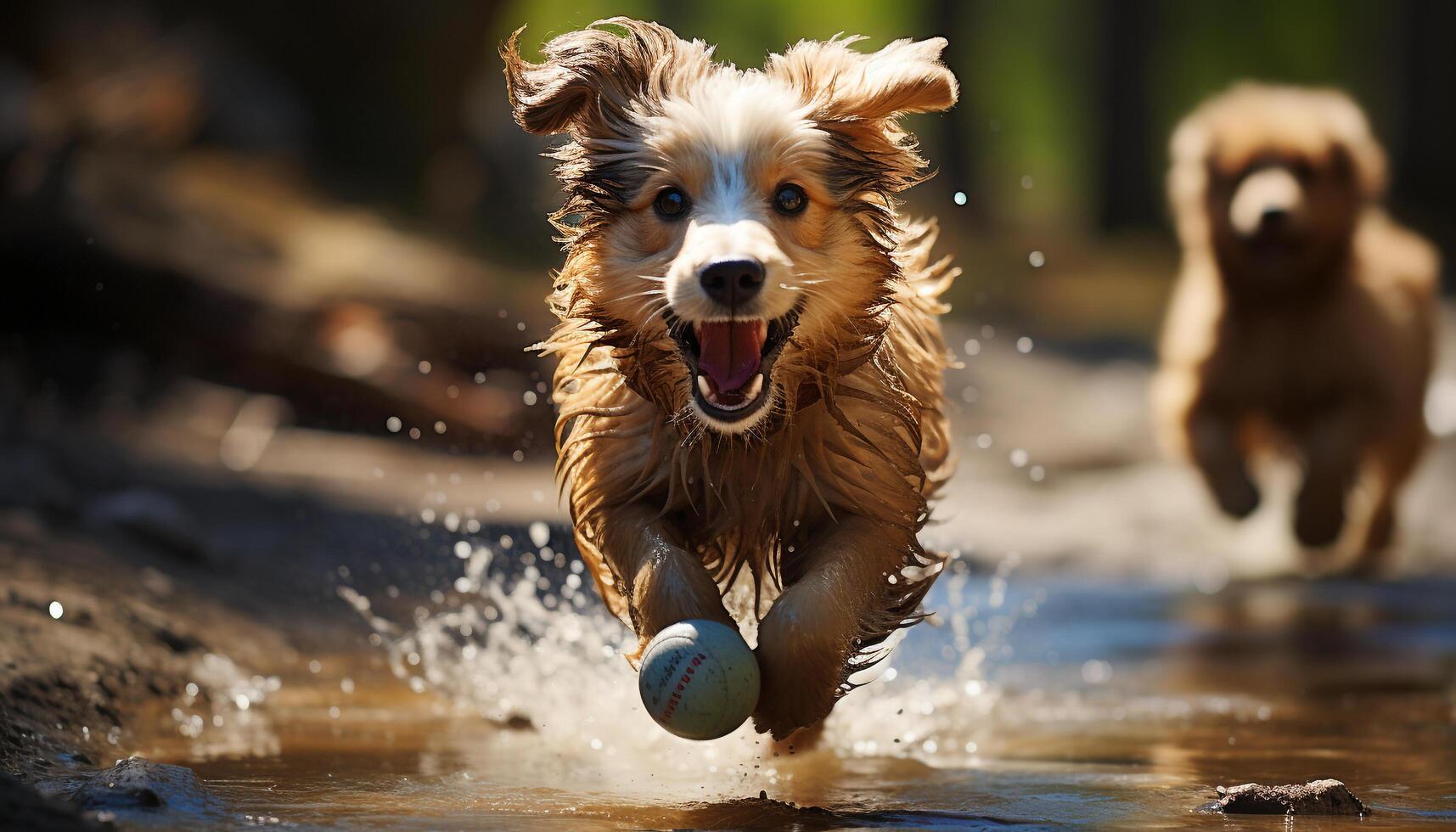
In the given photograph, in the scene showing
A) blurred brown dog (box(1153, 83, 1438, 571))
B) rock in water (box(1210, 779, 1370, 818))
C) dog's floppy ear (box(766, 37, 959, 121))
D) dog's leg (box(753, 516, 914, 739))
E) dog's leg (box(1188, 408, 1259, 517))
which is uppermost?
blurred brown dog (box(1153, 83, 1438, 571))

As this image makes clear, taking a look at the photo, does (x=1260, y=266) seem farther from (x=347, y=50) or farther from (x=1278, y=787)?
(x=347, y=50)

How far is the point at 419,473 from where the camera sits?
9.38 m

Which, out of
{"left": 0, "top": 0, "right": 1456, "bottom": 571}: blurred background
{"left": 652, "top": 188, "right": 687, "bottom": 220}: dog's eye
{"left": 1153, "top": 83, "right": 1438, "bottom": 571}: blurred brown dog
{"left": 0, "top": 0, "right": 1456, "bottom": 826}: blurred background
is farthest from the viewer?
{"left": 0, "top": 0, "right": 1456, "bottom": 571}: blurred background

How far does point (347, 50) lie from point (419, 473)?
7.87 m

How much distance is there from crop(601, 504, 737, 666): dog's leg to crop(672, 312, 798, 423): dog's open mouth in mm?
374

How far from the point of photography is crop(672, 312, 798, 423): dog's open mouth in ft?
13.5

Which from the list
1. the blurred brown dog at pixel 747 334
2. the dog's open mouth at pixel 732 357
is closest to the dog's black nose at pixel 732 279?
the blurred brown dog at pixel 747 334

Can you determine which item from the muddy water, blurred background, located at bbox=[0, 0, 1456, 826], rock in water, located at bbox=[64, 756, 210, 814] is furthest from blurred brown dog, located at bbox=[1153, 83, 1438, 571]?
rock in water, located at bbox=[64, 756, 210, 814]

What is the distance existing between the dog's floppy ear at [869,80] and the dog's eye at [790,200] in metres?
0.22

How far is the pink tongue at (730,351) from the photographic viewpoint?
4.14 m

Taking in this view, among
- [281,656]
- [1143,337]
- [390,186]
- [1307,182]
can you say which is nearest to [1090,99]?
[1143,337]

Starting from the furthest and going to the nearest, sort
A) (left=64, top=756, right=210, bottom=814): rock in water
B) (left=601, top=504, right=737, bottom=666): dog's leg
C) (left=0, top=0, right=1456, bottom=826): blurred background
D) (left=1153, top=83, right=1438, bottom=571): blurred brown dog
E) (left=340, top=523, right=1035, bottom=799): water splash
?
1. (left=1153, top=83, right=1438, bottom=571): blurred brown dog
2. (left=0, top=0, right=1456, bottom=826): blurred background
3. (left=340, top=523, right=1035, bottom=799): water splash
4. (left=601, top=504, right=737, bottom=666): dog's leg
5. (left=64, top=756, right=210, bottom=814): rock in water

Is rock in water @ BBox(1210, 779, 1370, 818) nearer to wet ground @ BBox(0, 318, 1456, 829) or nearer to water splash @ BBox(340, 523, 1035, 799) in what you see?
wet ground @ BBox(0, 318, 1456, 829)

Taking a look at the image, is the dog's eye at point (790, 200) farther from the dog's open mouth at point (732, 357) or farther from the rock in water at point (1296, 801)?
the rock in water at point (1296, 801)
